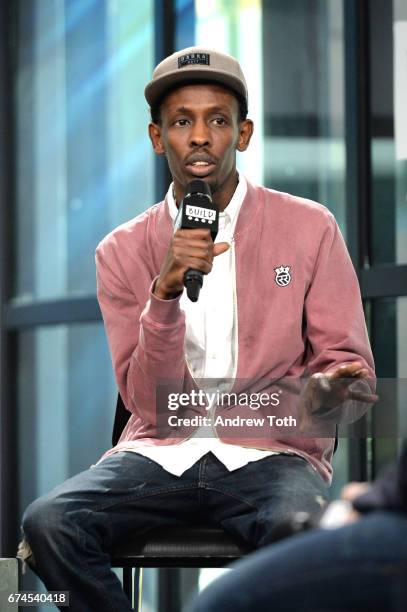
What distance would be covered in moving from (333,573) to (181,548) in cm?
113

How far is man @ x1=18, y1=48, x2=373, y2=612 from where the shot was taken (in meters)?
2.44

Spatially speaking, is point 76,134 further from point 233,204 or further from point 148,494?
point 148,494

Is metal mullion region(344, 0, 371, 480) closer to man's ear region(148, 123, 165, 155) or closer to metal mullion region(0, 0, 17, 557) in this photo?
man's ear region(148, 123, 165, 155)

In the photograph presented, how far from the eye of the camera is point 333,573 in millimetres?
1392

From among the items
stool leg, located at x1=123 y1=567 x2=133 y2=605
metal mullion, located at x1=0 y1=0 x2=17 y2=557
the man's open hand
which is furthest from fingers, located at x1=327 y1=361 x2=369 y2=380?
metal mullion, located at x1=0 y1=0 x2=17 y2=557

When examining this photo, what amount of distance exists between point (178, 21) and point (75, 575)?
295 cm

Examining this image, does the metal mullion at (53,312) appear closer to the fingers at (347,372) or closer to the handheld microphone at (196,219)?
the handheld microphone at (196,219)

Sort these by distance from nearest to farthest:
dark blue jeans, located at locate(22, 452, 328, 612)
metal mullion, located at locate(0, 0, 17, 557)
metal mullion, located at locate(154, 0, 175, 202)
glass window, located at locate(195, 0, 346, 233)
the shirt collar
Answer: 1. dark blue jeans, located at locate(22, 452, 328, 612)
2. the shirt collar
3. glass window, located at locate(195, 0, 346, 233)
4. metal mullion, located at locate(154, 0, 175, 202)
5. metal mullion, located at locate(0, 0, 17, 557)

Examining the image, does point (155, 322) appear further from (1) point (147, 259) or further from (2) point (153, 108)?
(2) point (153, 108)

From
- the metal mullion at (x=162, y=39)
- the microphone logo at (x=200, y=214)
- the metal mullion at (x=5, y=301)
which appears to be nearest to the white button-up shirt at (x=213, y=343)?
the microphone logo at (x=200, y=214)

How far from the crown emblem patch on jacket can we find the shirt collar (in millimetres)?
180

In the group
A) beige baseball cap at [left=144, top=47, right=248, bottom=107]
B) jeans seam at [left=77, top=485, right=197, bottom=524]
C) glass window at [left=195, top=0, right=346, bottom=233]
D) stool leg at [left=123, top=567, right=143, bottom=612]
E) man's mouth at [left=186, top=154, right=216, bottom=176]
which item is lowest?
stool leg at [left=123, top=567, right=143, bottom=612]

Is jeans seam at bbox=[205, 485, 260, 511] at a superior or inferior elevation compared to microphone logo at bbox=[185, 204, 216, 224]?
inferior

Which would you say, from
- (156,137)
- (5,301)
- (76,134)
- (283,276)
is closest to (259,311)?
(283,276)
